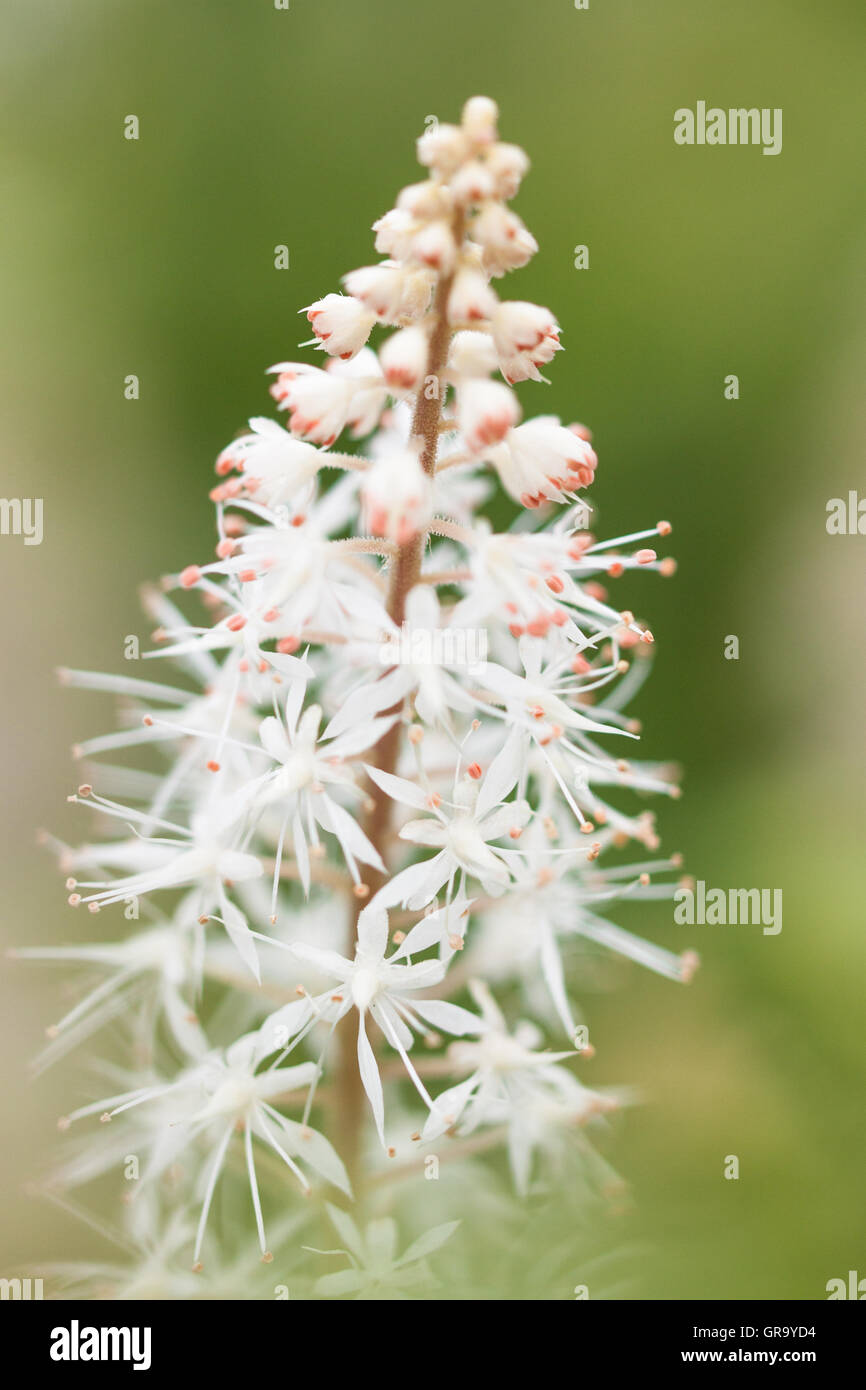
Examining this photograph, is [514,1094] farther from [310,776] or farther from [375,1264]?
[310,776]

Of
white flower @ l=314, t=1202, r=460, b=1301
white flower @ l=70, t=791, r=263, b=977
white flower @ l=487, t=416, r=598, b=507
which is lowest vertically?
white flower @ l=314, t=1202, r=460, b=1301

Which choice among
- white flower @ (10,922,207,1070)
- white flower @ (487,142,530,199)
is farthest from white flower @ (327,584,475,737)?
white flower @ (10,922,207,1070)

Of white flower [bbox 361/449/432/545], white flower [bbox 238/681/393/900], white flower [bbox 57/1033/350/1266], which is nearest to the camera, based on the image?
white flower [bbox 361/449/432/545]

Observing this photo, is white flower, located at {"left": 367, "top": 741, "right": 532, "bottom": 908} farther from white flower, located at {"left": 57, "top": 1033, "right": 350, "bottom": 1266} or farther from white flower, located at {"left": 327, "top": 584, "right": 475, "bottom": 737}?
white flower, located at {"left": 57, "top": 1033, "right": 350, "bottom": 1266}

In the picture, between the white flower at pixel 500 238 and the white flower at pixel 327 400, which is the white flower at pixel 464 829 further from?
the white flower at pixel 500 238

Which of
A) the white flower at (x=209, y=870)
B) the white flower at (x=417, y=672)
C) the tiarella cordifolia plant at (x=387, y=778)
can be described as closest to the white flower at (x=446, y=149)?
the tiarella cordifolia plant at (x=387, y=778)
